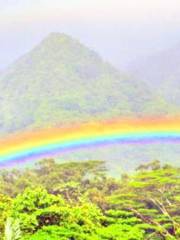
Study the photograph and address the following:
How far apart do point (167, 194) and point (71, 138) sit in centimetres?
4643

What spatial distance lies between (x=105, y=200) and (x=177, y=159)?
144 m

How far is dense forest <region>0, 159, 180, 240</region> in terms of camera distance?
2983 centimetres

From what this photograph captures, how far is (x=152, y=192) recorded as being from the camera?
52531mm

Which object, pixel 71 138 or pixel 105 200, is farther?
pixel 71 138

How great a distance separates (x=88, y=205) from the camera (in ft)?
126

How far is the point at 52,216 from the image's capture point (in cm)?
3111

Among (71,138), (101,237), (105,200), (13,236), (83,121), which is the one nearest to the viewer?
(13,236)

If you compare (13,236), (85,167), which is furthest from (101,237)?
(85,167)

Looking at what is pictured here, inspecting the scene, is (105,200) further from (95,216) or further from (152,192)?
(95,216)

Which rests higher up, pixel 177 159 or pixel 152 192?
pixel 177 159

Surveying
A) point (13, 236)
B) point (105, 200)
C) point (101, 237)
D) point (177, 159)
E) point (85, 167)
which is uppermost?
point (177, 159)

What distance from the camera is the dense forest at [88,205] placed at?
97.9 feet

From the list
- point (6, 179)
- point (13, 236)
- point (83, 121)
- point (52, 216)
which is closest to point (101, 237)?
point (52, 216)

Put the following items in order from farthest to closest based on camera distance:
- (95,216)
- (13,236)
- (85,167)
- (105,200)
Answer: (85,167) < (105,200) < (95,216) < (13,236)
